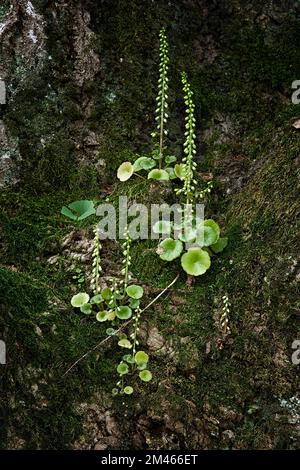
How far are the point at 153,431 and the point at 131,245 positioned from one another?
4.23 ft

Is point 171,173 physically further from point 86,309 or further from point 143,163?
point 86,309

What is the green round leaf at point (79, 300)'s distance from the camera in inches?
124

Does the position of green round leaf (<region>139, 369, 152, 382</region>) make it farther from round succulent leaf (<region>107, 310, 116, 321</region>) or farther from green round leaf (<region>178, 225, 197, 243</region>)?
green round leaf (<region>178, 225, 197, 243</region>)

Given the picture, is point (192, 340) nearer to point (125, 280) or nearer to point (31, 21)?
point (125, 280)

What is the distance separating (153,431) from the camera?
2.82 metres

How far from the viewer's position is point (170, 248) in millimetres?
3357

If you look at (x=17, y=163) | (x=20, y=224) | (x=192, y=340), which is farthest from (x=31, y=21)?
(x=192, y=340)

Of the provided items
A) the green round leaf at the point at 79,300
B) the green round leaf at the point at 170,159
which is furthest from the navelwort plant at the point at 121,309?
the green round leaf at the point at 170,159

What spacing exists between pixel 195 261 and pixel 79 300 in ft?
2.60

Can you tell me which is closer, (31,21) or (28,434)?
(28,434)

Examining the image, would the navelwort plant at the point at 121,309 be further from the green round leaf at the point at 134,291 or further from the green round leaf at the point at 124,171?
the green round leaf at the point at 124,171

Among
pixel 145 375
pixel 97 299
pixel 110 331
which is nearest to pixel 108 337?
pixel 110 331

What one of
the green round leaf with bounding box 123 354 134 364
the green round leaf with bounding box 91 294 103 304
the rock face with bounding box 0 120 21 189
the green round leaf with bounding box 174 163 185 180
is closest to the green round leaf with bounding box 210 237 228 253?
the green round leaf with bounding box 174 163 185 180

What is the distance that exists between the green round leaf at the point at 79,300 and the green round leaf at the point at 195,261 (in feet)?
2.15
